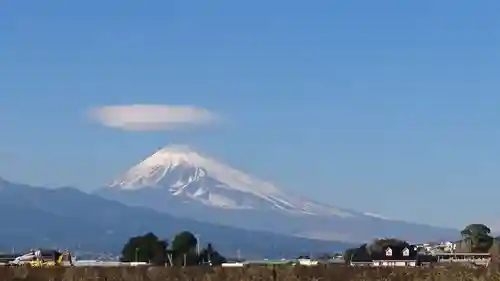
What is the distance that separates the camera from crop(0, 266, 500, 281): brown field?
1377 inches

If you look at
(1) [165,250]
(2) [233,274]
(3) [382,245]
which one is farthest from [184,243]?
(2) [233,274]

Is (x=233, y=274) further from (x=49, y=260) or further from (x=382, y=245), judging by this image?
(x=382, y=245)

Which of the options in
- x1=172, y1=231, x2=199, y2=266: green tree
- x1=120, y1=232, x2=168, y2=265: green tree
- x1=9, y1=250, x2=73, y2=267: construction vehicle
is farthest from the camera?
x1=172, y1=231, x2=199, y2=266: green tree

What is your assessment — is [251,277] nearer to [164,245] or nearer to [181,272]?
[181,272]

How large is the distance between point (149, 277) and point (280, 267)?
391cm

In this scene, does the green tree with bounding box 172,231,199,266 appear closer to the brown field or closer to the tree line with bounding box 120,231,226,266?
the tree line with bounding box 120,231,226,266

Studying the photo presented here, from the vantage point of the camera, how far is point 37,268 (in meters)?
39.8

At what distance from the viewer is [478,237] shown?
124 m

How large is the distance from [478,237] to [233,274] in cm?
9095

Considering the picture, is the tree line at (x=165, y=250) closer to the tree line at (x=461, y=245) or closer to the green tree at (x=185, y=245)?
the green tree at (x=185, y=245)

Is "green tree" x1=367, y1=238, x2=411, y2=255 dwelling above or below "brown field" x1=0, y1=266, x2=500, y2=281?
above

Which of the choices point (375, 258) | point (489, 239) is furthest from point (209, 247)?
point (489, 239)

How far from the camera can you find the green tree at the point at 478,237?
119m

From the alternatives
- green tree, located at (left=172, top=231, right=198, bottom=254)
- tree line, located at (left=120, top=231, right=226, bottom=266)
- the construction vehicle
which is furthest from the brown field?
green tree, located at (left=172, top=231, right=198, bottom=254)
